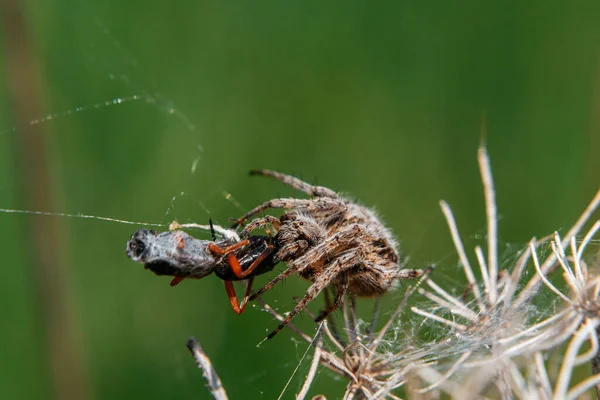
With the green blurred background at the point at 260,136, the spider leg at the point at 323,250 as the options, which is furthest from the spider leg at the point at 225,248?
the green blurred background at the point at 260,136

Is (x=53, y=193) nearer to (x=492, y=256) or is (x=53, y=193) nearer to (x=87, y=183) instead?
(x=87, y=183)

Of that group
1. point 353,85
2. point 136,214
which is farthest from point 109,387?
point 353,85

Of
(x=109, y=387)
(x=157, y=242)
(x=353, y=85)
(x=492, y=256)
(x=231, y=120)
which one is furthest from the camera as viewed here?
(x=353, y=85)

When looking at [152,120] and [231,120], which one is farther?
[231,120]

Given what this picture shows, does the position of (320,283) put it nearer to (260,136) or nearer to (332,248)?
(332,248)

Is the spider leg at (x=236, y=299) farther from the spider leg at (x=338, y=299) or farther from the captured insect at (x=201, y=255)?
the spider leg at (x=338, y=299)
